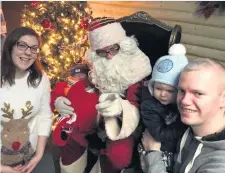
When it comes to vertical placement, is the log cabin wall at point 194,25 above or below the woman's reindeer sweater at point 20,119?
above

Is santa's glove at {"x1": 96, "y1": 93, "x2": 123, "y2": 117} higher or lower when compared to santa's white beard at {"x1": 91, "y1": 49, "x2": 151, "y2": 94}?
lower

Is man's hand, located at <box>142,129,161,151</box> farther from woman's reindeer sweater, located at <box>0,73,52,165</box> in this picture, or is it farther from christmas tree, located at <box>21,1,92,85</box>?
christmas tree, located at <box>21,1,92,85</box>

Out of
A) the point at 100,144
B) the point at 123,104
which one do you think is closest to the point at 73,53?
the point at 100,144

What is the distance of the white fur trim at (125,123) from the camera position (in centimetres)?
171

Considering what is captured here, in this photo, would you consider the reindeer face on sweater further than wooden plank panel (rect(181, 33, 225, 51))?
No

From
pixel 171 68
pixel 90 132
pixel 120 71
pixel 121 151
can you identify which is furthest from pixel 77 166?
pixel 171 68

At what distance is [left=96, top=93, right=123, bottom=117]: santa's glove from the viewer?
1716 millimetres

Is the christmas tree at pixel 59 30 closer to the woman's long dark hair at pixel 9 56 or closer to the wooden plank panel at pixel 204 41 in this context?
the wooden plank panel at pixel 204 41

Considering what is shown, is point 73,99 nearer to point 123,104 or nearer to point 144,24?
point 123,104

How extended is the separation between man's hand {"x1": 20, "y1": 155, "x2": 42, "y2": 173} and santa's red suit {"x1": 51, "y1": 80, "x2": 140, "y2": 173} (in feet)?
0.68

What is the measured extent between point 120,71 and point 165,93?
39cm

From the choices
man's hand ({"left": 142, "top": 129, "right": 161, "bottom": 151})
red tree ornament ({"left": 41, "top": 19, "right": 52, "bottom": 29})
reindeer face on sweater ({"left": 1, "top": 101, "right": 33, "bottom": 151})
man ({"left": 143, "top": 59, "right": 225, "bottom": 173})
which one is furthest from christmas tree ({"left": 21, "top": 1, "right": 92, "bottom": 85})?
man ({"left": 143, "top": 59, "right": 225, "bottom": 173})

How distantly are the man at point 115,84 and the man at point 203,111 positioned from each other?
481mm

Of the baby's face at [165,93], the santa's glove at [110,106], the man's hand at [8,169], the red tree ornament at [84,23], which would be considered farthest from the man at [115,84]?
the red tree ornament at [84,23]
